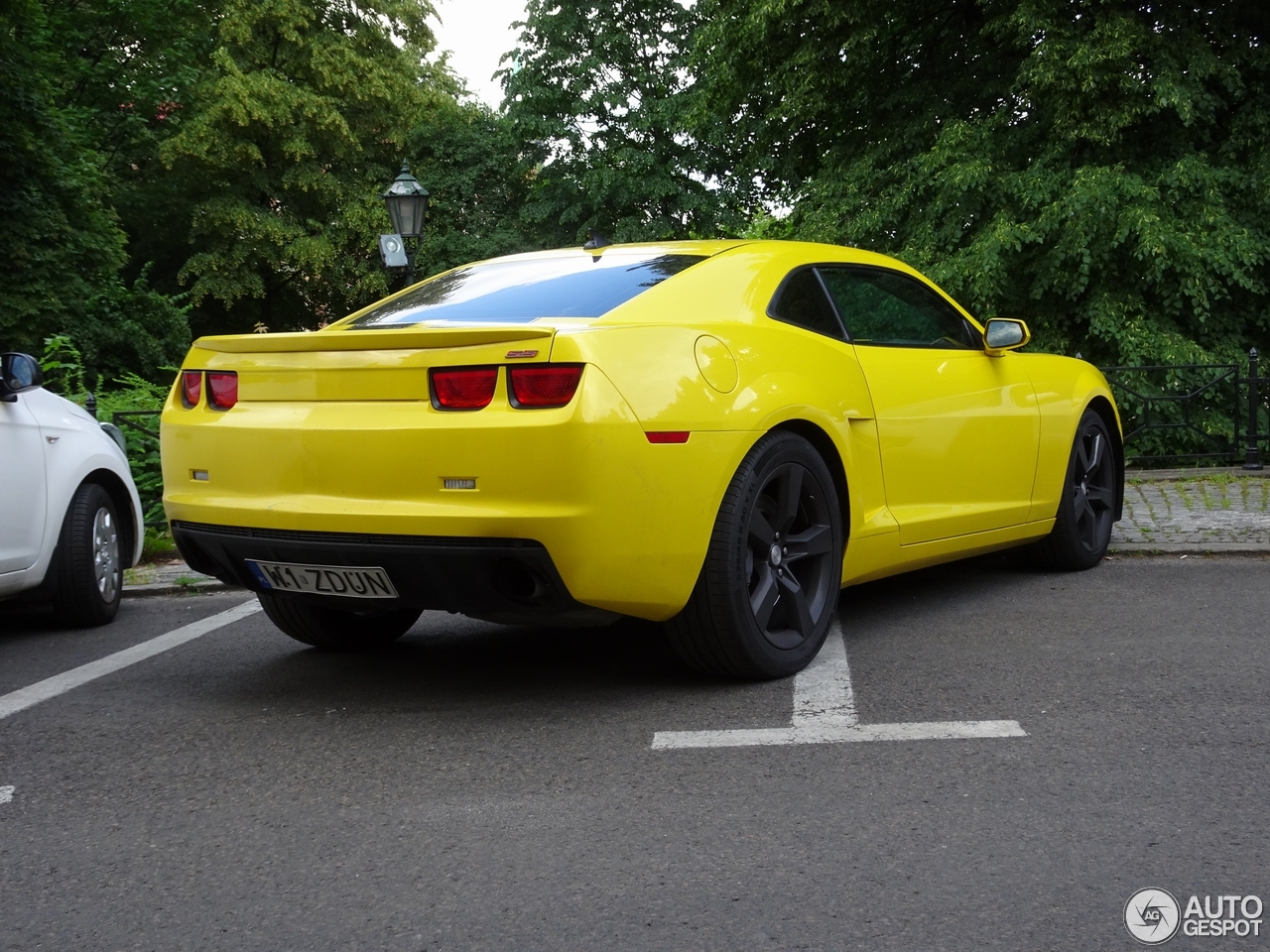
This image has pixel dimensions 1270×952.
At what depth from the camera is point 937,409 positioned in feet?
18.2

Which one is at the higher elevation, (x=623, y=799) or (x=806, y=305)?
(x=806, y=305)

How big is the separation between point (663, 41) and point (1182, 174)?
74.5 feet

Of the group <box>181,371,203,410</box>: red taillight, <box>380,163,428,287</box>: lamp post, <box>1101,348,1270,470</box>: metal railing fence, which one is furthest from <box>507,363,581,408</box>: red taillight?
<box>380,163,428,287</box>: lamp post

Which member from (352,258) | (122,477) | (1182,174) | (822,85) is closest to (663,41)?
(352,258)

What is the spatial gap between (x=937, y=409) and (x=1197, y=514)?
4.09m

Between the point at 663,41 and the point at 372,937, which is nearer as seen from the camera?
the point at 372,937

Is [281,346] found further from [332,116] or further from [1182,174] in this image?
[332,116]

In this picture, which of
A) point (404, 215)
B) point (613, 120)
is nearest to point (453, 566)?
point (404, 215)

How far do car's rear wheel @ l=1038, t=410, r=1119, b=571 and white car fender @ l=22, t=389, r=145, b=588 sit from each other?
436 centimetres

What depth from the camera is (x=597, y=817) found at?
10.9 ft

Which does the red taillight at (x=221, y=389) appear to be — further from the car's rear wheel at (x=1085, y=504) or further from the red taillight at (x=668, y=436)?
the car's rear wheel at (x=1085, y=504)

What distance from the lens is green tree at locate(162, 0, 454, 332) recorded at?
33.7 m

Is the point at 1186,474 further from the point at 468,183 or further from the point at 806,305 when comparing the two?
the point at 468,183

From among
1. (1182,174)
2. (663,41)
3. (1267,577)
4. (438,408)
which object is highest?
(663,41)
